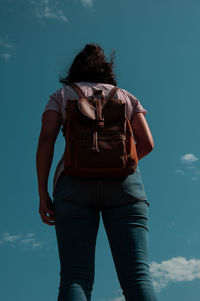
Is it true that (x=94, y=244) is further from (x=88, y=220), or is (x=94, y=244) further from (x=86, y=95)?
(x=86, y=95)

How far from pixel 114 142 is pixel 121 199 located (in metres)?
0.43

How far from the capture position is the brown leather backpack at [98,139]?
113 inches

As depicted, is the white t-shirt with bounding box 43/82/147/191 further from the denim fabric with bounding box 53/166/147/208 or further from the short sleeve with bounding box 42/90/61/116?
the denim fabric with bounding box 53/166/147/208

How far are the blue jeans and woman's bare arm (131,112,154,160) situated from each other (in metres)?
0.65

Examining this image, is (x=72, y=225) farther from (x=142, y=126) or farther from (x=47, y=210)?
(x=142, y=126)

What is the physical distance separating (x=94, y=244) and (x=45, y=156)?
0.76m

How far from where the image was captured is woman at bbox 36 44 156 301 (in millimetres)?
2596

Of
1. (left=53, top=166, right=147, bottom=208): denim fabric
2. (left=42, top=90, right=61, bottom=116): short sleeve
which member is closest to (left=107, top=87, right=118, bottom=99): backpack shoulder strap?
(left=42, top=90, right=61, bottom=116): short sleeve

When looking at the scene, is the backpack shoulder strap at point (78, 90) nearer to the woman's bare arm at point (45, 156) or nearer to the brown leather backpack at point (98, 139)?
the brown leather backpack at point (98, 139)

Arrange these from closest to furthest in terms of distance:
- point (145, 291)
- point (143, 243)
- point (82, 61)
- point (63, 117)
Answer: point (145, 291)
point (143, 243)
point (63, 117)
point (82, 61)

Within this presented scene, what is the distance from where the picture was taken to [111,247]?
2.79 meters

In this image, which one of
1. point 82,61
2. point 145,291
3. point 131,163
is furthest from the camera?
point 82,61

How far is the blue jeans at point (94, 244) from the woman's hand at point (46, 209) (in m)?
0.17

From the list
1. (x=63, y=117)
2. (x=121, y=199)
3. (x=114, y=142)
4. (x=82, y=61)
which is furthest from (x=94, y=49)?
(x=121, y=199)
